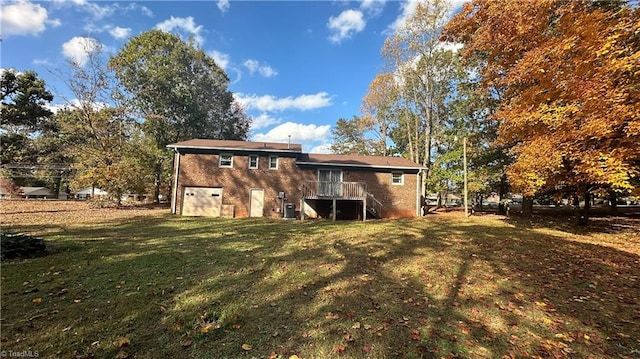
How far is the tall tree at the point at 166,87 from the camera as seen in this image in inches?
1059

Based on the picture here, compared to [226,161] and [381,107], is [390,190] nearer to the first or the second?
[226,161]

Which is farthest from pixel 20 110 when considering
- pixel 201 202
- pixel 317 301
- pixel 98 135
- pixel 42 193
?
pixel 317 301

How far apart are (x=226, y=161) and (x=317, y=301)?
52.6 ft

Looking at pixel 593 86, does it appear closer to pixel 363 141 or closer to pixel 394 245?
pixel 394 245

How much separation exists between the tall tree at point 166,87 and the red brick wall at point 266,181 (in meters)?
9.85

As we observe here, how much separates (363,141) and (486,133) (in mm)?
17976

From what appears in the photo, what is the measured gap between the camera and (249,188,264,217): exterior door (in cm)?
1902

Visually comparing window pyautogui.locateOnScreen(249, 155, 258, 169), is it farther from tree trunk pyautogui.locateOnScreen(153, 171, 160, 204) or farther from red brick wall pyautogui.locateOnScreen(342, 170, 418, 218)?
tree trunk pyautogui.locateOnScreen(153, 171, 160, 204)

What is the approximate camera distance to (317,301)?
15.7 ft

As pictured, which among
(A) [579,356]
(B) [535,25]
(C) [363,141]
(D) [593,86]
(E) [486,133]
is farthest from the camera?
(C) [363,141]

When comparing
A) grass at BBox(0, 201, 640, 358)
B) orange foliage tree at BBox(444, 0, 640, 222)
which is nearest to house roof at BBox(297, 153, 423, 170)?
orange foliage tree at BBox(444, 0, 640, 222)

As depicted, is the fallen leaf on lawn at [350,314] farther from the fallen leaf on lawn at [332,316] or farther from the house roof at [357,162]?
the house roof at [357,162]

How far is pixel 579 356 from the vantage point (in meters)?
3.49

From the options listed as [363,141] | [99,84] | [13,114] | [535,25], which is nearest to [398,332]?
[535,25]
